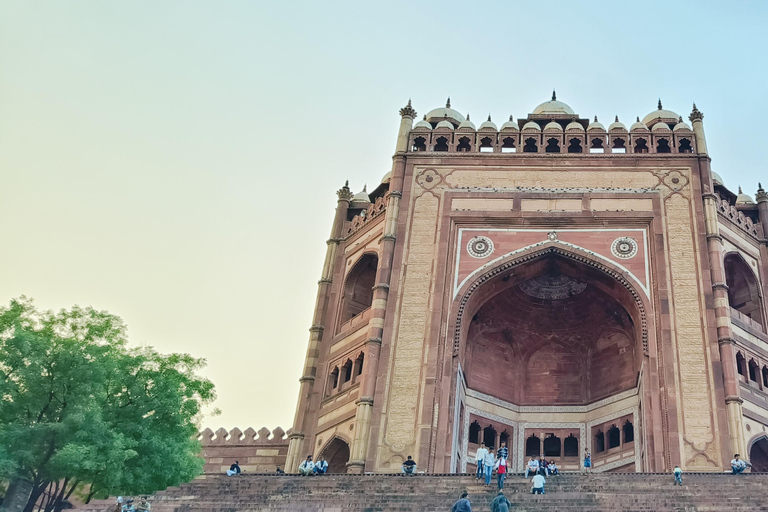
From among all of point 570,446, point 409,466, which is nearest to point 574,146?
point 570,446

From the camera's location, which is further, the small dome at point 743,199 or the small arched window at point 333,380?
the small dome at point 743,199

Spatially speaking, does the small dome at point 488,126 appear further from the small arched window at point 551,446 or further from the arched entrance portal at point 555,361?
the small arched window at point 551,446

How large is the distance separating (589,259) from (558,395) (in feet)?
14.6

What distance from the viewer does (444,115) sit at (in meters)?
30.3

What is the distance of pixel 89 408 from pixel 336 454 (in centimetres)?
1067

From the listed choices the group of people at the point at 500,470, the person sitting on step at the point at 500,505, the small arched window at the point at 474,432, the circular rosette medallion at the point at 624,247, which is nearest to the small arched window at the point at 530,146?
the circular rosette medallion at the point at 624,247

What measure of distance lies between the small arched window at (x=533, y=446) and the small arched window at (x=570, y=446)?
0.71 m

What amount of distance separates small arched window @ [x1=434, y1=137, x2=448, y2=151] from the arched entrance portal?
4.54 metres

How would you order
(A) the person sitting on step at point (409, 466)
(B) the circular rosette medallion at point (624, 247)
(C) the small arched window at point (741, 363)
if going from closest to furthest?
(A) the person sitting on step at point (409, 466) < (C) the small arched window at point (741, 363) < (B) the circular rosette medallion at point (624, 247)

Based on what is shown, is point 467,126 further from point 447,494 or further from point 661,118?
point 447,494

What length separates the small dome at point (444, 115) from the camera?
98.8ft

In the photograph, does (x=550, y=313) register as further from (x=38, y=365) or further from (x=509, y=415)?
(x=38, y=365)

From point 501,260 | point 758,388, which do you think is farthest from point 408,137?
point 758,388

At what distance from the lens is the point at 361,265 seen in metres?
28.4
